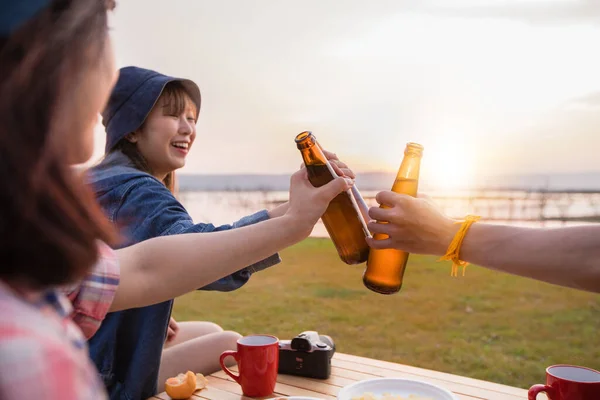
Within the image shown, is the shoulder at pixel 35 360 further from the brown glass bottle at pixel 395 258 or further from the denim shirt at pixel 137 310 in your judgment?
the brown glass bottle at pixel 395 258

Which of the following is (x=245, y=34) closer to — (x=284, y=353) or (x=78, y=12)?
(x=284, y=353)

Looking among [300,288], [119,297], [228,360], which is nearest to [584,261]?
[119,297]

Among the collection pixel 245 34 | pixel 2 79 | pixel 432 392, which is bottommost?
pixel 432 392

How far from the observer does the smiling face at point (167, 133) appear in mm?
2090

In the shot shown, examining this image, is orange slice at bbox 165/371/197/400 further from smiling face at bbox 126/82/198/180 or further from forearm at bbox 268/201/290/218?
smiling face at bbox 126/82/198/180

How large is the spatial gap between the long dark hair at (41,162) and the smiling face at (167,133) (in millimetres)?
1531

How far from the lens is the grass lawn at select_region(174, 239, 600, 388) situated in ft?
17.0

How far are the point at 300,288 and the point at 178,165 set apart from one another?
5734 mm

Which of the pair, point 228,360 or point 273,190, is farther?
point 273,190

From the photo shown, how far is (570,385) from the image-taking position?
49.1 inches

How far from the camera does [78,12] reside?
0.60m

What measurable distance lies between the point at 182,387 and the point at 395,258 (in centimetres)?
77

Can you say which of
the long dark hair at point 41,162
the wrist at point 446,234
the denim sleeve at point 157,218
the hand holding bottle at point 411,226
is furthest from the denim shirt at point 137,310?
the long dark hair at point 41,162

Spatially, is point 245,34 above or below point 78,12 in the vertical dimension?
above
